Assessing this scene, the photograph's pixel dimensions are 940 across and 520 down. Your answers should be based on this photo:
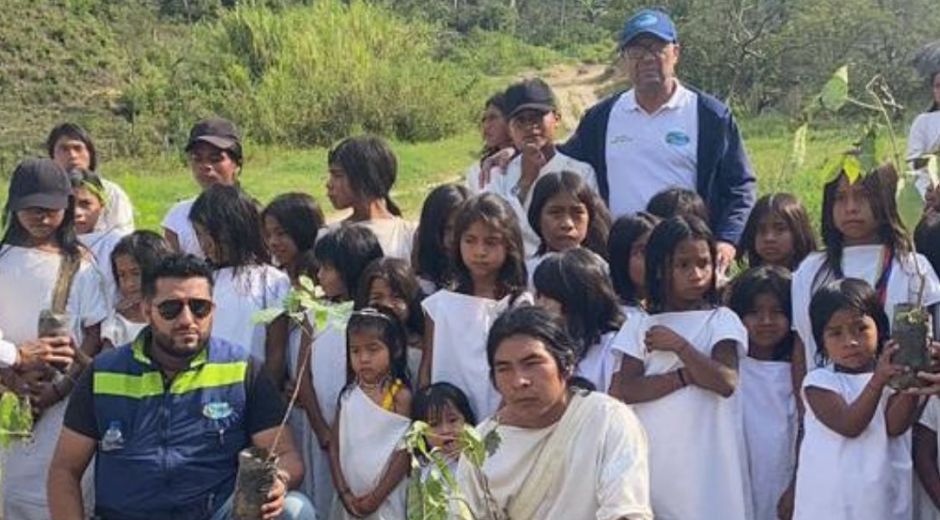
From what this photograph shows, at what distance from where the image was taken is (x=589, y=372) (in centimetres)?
445

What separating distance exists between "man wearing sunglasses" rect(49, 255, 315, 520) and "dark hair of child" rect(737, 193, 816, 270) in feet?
6.28

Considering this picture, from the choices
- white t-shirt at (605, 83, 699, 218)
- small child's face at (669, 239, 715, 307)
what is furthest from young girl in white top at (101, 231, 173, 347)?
small child's face at (669, 239, 715, 307)

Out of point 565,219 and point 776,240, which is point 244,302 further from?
point 776,240

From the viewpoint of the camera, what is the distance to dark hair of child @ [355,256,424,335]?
15.6 ft

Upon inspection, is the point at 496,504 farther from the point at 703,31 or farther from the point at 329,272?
the point at 703,31

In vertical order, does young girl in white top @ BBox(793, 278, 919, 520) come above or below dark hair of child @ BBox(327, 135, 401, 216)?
below

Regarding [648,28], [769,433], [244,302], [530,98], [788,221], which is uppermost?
[648,28]

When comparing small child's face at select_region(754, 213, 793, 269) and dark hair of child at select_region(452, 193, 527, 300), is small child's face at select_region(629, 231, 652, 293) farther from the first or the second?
small child's face at select_region(754, 213, 793, 269)

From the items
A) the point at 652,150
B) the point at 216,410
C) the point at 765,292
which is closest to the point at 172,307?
the point at 216,410

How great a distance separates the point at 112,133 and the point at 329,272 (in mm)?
22169

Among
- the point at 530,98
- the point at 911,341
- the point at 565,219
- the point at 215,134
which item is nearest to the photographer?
the point at 911,341

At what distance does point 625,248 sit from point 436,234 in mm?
808

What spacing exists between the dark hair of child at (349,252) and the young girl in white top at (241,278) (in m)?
0.23

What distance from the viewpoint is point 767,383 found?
448 centimetres
